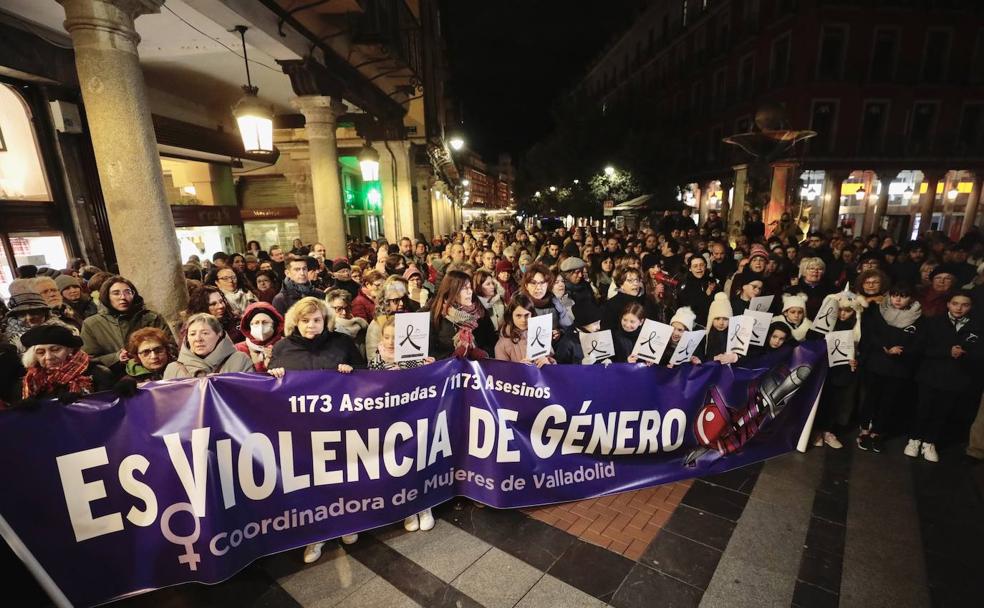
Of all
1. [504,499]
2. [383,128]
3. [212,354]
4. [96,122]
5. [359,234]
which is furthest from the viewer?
[359,234]

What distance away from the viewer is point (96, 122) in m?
4.12

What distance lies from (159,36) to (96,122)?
12.2 ft

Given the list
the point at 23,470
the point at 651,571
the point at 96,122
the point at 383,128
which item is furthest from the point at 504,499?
the point at 383,128

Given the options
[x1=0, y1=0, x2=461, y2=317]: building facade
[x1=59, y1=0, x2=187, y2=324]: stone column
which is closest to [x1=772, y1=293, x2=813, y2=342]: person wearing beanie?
[x1=59, y1=0, x2=187, y2=324]: stone column

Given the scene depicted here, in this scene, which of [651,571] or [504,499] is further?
[504,499]

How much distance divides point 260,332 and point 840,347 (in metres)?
5.66

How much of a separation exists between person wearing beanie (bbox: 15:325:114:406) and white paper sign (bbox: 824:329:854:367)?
252 inches

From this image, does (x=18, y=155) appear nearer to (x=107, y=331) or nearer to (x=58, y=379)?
(x=107, y=331)

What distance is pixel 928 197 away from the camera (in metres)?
26.9

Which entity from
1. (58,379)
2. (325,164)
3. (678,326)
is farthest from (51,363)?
(325,164)

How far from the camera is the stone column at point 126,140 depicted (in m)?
3.99

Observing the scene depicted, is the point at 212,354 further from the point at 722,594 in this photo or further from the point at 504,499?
the point at 722,594

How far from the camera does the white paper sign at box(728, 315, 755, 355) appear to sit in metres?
4.01

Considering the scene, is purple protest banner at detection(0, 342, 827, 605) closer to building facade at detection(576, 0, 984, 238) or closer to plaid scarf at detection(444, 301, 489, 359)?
plaid scarf at detection(444, 301, 489, 359)
